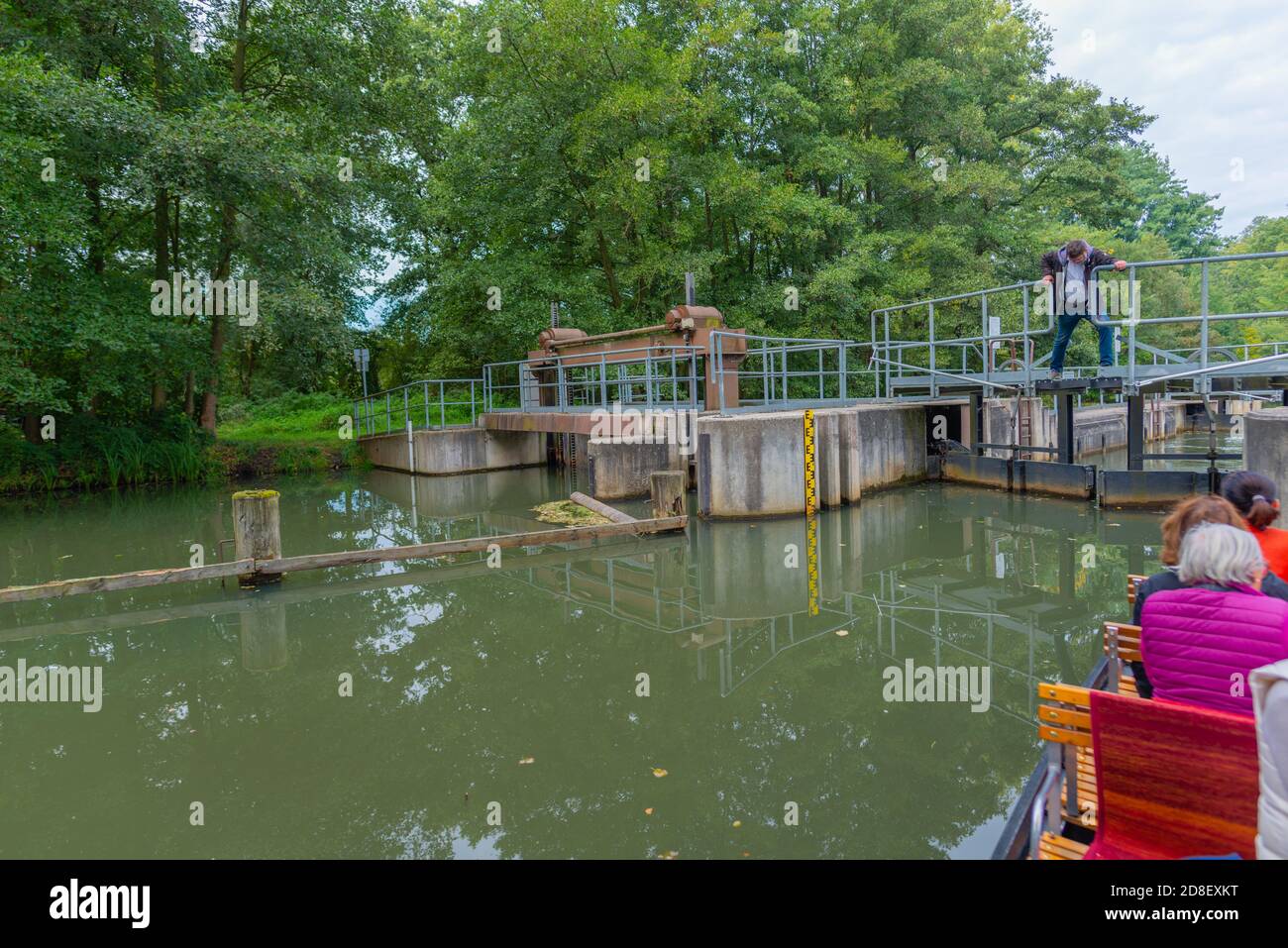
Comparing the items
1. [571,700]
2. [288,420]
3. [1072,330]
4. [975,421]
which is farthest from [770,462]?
[288,420]

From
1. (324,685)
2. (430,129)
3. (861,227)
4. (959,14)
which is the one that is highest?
(959,14)

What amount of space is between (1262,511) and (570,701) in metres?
3.92

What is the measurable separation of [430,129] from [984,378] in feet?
66.8

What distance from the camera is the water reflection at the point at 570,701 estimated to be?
383cm

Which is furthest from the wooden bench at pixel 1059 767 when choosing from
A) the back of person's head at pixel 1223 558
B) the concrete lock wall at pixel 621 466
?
the concrete lock wall at pixel 621 466

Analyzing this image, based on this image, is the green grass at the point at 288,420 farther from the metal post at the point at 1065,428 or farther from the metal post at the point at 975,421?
the metal post at the point at 1065,428

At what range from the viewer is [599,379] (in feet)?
59.4

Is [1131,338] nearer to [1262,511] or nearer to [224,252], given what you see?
[1262,511]

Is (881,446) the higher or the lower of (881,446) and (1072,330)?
the lower

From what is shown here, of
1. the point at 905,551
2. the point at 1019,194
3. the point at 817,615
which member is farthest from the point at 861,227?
the point at 817,615

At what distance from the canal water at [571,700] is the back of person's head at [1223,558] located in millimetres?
1586

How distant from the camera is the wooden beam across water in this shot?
7.61 meters
